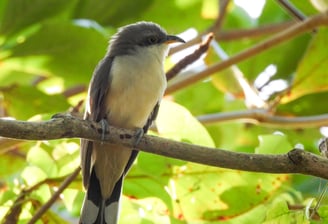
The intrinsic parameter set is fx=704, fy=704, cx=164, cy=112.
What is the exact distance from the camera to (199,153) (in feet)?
7.24

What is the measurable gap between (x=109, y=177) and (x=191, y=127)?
0.61m

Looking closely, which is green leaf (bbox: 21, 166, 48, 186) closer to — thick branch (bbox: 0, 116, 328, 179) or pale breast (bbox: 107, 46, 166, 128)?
pale breast (bbox: 107, 46, 166, 128)

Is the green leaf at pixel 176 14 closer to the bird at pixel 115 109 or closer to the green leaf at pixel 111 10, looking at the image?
the green leaf at pixel 111 10

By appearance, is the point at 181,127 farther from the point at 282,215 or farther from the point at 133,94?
the point at 282,215

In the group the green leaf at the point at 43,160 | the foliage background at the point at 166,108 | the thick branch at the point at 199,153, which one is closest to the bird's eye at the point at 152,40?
the foliage background at the point at 166,108

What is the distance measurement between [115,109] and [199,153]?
1084 mm

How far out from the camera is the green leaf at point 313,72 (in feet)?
11.2

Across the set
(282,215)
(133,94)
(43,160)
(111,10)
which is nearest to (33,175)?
(43,160)

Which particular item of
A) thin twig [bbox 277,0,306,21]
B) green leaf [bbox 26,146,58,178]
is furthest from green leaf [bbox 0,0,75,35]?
thin twig [bbox 277,0,306,21]

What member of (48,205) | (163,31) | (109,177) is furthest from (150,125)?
(48,205)

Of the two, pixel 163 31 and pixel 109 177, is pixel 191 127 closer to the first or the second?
pixel 109 177

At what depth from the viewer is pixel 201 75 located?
3277 millimetres

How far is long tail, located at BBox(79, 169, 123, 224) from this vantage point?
9.94 feet

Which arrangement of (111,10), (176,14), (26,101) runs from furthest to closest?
(176,14)
(111,10)
(26,101)
